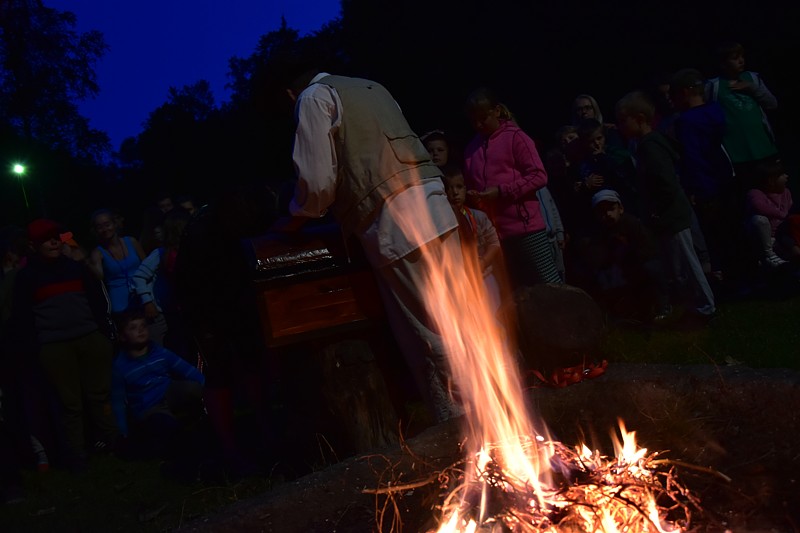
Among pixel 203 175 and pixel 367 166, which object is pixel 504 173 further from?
pixel 203 175

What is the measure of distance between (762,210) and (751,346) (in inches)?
78.2

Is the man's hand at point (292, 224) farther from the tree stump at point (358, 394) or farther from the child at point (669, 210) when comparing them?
the child at point (669, 210)

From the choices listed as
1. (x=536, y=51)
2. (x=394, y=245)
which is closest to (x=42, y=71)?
(x=536, y=51)

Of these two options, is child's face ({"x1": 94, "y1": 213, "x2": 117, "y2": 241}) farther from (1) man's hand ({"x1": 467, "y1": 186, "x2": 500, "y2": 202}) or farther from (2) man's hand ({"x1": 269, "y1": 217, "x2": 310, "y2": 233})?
(2) man's hand ({"x1": 269, "y1": 217, "x2": 310, "y2": 233})

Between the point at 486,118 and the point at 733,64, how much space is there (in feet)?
8.79

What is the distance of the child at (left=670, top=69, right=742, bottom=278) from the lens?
648 cm

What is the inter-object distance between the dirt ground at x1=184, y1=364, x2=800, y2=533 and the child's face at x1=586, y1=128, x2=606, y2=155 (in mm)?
3798

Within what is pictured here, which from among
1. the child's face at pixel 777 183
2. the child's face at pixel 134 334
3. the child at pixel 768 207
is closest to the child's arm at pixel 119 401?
the child's face at pixel 134 334

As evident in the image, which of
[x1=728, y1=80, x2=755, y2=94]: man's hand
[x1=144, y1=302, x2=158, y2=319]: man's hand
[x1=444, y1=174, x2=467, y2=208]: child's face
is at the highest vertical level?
[x1=728, y1=80, x2=755, y2=94]: man's hand

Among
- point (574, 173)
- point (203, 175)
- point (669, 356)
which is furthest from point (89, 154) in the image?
point (669, 356)

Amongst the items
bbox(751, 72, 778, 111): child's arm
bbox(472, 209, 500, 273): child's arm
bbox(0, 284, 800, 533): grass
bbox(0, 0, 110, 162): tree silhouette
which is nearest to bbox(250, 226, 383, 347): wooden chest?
bbox(0, 284, 800, 533): grass

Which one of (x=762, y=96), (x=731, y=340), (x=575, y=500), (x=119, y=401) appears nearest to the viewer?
(x=575, y=500)

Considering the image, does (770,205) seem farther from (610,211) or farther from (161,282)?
(161,282)

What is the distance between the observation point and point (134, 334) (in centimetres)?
633
